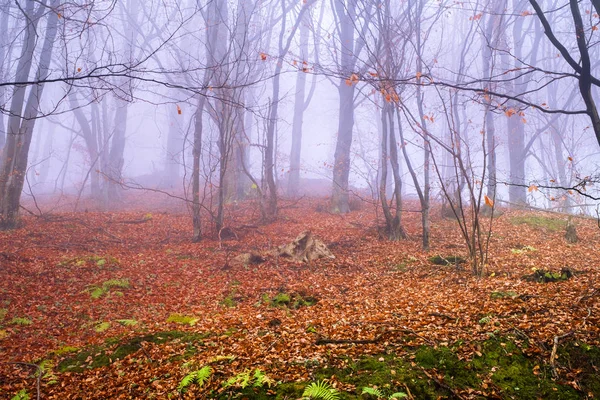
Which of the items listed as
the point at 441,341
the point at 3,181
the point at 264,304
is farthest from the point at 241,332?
the point at 3,181

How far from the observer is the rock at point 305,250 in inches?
371

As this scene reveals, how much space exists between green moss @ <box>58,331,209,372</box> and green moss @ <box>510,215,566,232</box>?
1187 centimetres

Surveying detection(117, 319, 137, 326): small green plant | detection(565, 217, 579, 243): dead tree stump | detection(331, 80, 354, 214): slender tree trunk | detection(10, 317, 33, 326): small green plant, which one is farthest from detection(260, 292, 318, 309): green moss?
detection(331, 80, 354, 214): slender tree trunk

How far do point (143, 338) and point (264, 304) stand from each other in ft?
7.52

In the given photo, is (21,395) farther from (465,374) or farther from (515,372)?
(515,372)

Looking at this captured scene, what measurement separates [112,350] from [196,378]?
1.74m

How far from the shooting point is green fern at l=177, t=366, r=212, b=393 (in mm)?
3295

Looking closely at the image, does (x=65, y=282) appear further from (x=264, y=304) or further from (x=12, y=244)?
(x=264, y=304)

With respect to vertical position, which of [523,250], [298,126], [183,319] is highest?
[298,126]

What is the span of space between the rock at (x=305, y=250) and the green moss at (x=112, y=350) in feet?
15.7

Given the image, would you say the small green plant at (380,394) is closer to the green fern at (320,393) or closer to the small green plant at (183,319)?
the green fern at (320,393)

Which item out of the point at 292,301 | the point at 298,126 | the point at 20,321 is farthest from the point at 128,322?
the point at 298,126

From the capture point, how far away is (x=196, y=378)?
11.2ft

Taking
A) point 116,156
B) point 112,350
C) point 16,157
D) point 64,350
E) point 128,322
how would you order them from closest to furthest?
point 112,350, point 64,350, point 128,322, point 16,157, point 116,156
